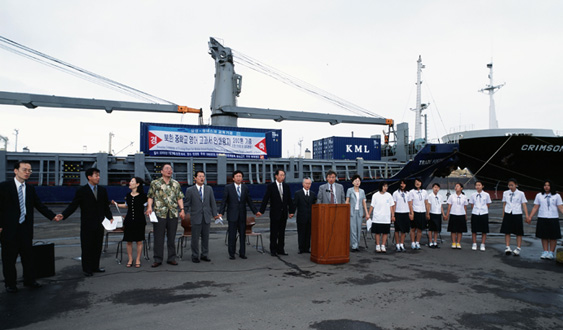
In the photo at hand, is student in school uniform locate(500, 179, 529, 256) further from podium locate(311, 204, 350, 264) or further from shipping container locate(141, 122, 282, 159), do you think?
shipping container locate(141, 122, 282, 159)

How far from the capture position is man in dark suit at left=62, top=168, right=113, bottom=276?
5.57 metres

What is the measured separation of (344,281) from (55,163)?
19346 mm

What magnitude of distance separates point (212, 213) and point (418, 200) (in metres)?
5.08

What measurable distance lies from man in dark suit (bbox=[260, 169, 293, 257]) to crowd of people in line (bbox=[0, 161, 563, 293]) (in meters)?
0.02

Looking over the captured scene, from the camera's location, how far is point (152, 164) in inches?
805

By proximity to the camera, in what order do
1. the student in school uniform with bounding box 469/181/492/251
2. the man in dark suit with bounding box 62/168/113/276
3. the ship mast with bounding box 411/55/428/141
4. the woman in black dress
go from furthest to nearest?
the ship mast with bounding box 411/55/428/141
the student in school uniform with bounding box 469/181/492/251
the woman in black dress
the man in dark suit with bounding box 62/168/113/276

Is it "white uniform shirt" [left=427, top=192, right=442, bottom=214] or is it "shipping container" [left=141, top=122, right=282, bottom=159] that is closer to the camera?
"white uniform shirt" [left=427, top=192, right=442, bottom=214]

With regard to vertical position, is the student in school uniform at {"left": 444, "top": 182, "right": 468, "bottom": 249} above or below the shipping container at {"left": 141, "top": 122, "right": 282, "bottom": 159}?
below

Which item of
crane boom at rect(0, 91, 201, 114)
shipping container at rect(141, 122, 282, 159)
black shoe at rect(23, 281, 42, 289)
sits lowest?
black shoe at rect(23, 281, 42, 289)

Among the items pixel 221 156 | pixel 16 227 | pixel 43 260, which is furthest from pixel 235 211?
pixel 221 156

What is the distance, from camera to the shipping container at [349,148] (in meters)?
25.6

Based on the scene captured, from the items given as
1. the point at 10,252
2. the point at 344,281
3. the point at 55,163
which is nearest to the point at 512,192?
the point at 344,281

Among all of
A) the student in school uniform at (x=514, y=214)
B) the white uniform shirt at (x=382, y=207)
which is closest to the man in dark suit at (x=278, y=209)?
the white uniform shirt at (x=382, y=207)

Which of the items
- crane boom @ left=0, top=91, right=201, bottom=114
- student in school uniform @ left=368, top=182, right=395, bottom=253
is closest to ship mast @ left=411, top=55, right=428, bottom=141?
crane boom @ left=0, top=91, right=201, bottom=114
